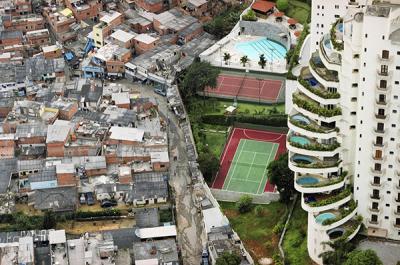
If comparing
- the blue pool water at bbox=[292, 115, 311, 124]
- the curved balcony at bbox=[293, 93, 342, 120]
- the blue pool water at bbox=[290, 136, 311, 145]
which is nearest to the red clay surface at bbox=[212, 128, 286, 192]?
the blue pool water at bbox=[290, 136, 311, 145]

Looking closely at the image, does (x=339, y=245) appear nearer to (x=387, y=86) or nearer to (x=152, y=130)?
(x=387, y=86)

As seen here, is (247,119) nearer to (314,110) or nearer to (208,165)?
(208,165)

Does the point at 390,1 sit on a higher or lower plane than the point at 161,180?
higher

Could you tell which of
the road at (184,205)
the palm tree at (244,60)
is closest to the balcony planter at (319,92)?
the road at (184,205)

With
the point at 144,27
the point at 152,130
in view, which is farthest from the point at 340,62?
the point at 144,27

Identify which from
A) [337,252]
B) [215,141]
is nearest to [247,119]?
[215,141]

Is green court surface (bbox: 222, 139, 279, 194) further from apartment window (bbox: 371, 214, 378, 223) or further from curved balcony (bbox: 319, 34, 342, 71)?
curved balcony (bbox: 319, 34, 342, 71)
